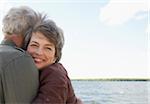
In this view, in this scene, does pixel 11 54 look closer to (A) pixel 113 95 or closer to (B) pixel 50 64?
(B) pixel 50 64

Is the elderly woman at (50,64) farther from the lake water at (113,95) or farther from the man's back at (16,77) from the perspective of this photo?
the lake water at (113,95)

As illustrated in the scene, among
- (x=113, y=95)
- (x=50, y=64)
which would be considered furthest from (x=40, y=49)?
(x=113, y=95)

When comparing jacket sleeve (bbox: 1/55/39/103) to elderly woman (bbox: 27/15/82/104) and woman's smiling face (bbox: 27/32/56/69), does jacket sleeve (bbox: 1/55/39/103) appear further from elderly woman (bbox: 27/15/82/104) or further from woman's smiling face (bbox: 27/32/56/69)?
woman's smiling face (bbox: 27/32/56/69)

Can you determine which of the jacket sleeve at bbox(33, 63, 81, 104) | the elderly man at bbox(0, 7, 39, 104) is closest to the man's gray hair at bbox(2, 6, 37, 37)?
the elderly man at bbox(0, 7, 39, 104)

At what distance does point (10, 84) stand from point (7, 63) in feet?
0.34

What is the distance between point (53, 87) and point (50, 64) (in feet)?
0.64

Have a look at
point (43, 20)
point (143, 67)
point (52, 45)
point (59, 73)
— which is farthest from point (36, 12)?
point (143, 67)

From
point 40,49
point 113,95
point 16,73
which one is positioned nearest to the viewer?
point 16,73

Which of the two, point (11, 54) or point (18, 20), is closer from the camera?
point (11, 54)

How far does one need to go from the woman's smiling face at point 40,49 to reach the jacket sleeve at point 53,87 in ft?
0.24

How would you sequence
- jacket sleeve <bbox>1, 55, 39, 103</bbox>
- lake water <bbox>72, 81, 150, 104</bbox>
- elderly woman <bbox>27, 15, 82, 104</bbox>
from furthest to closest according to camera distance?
lake water <bbox>72, 81, 150, 104</bbox>, elderly woman <bbox>27, 15, 82, 104</bbox>, jacket sleeve <bbox>1, 55, 39, 103</bbox>

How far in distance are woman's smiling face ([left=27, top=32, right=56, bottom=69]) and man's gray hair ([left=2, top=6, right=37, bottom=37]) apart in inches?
2.8

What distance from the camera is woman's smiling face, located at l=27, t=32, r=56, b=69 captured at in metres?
2.33

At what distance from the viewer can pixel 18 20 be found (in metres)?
2.26
